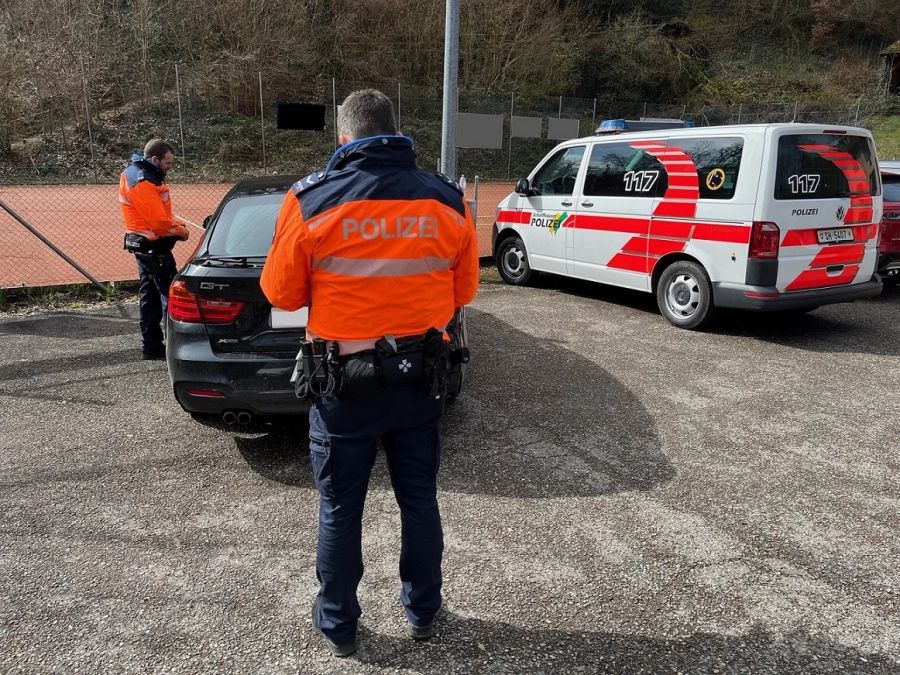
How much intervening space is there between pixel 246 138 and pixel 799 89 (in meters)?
28.0

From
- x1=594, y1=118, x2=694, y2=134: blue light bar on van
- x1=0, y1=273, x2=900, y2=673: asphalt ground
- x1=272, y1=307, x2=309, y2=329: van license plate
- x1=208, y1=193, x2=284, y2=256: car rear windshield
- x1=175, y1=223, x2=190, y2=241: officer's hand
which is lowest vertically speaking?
x1=0, y1=273, x2=900, y2=673: asphalt ground

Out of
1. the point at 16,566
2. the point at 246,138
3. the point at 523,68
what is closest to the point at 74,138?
the point at 246,138

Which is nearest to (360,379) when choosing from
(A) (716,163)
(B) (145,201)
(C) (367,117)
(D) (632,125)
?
(C) (367,117)

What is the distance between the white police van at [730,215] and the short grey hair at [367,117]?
4.71 metres

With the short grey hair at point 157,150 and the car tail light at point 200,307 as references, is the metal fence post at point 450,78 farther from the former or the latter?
the car tail light at point 200,307

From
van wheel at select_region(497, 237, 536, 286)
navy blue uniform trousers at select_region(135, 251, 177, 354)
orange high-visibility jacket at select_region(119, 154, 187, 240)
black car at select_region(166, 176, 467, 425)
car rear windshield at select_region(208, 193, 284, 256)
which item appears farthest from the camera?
van wheel at select_region(497, 237, 536, 286)

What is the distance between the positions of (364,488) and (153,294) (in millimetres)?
4023

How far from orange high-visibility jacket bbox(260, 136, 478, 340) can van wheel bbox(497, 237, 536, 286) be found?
20.9ft

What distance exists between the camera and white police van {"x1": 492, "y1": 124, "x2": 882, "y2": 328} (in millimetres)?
6109

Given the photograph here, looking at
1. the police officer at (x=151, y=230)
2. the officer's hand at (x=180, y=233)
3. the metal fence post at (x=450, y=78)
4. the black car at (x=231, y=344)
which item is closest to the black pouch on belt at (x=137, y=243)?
the police officer at (x=151, y=230)

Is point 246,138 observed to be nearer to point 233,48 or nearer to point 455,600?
point 233,48

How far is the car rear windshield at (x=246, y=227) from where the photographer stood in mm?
4117

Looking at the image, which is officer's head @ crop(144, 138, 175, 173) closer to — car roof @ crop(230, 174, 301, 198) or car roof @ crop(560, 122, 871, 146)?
car roof @ crop(230, 174, 301, 198)

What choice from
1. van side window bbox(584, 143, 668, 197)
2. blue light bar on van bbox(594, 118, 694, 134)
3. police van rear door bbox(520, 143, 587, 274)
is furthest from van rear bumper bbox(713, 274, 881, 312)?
blue light bar on van bbox(594, 118, 694, 134)
